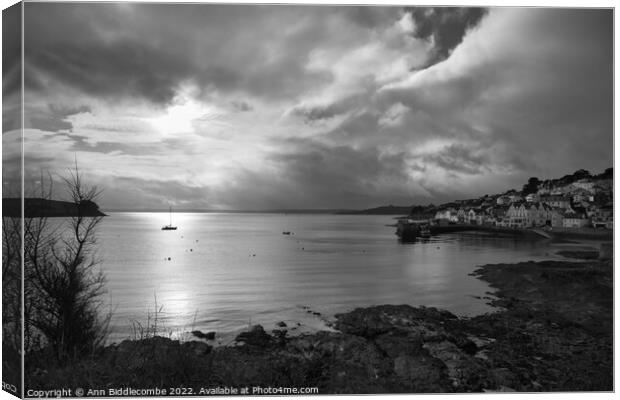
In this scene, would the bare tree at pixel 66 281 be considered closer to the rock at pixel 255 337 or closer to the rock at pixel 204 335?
the rock at pixel 204 335

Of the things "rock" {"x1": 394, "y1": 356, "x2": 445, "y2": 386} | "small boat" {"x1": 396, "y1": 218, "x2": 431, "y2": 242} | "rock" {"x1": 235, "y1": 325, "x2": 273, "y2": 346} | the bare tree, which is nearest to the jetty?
"small boat" {"x1": 396, "y1": 218, "x2": 431, "y2": 242}

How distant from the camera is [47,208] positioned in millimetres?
3893

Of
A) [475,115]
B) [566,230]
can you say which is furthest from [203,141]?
[566,230]

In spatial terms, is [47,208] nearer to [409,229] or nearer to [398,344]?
[398,344]

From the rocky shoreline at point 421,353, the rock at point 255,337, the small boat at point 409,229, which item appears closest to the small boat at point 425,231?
the small boat at point 409,229

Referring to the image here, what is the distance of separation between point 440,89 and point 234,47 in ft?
6.73

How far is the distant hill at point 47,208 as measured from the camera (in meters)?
3.76

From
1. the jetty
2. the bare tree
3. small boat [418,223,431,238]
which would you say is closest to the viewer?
the bare tree

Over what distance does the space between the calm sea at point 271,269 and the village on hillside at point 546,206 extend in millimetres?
225

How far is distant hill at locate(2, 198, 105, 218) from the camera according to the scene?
3.76 m

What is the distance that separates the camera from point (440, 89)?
4.46 meters

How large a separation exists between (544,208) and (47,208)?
4751 millimetres

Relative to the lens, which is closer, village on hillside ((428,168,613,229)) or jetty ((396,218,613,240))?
village on hillside ((428,168,613,229))

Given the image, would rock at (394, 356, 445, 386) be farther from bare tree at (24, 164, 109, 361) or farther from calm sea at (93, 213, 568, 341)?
bare tree at (24, 164, 109, 361)
